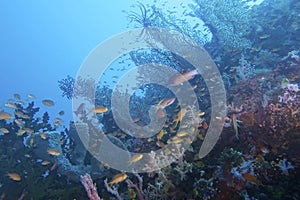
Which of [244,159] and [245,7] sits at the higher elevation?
[245,7]

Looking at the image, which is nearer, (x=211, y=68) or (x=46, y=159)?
(x=46, y=159)

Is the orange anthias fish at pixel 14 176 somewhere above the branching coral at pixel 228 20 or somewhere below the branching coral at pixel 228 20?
below

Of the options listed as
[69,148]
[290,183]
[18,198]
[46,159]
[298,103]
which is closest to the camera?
[290,183]

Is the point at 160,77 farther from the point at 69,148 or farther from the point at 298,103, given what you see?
the point at 298,103

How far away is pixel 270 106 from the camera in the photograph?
4953mm

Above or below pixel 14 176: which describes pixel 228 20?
above

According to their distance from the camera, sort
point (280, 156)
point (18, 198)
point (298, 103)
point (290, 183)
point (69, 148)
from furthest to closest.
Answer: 1. point (69, 148)
2. point (18, 198)
3. point (298, 103)
4. point (280, 156)
5. point (290, 183)

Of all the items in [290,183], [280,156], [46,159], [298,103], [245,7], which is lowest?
[290,183]

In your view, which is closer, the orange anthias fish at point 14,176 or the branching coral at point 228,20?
the orange anthias fish at point 14,176

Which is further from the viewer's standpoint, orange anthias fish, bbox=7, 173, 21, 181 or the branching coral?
the branching coral

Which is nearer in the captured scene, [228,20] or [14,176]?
[14,176]

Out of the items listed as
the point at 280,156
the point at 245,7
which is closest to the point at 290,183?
the point at 280,156

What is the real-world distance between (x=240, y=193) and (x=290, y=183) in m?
0.75

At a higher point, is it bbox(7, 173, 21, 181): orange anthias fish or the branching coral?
the branching coral
